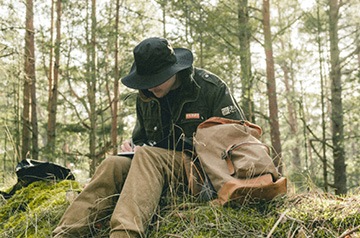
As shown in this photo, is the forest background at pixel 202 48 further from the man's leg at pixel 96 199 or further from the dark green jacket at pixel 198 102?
the man's leg at pixel 96 199

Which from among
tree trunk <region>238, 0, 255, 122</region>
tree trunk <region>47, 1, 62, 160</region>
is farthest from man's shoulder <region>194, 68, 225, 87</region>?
tree trunk <region>47, 1, 62, 160</region>

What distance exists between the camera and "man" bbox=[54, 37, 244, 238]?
7.72 feet

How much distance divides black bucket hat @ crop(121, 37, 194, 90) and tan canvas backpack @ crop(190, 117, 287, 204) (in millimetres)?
434

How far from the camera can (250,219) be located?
2279 mm

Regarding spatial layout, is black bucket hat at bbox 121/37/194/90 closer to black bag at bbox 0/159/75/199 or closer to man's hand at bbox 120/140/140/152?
man's hand at bbox 120/140/140/152

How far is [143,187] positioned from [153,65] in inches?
34.2

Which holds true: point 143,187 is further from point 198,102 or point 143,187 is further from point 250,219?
point 198,102

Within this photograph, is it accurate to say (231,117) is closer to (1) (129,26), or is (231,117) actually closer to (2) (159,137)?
(2) (159,137)

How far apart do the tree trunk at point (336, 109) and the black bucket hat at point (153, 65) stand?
7.23 m

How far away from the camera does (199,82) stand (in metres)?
2.95

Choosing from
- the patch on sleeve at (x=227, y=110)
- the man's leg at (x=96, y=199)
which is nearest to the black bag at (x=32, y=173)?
the man's leg at (x=96, y=199)

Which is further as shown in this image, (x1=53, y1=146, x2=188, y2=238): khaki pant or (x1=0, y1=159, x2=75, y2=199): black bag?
(x1=0, y1=159, x2=75, y2=199): black bag

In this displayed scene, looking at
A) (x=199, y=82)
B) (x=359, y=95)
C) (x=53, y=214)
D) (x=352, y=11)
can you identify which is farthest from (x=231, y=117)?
(x=352, y=11)

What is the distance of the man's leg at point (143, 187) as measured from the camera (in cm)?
217
